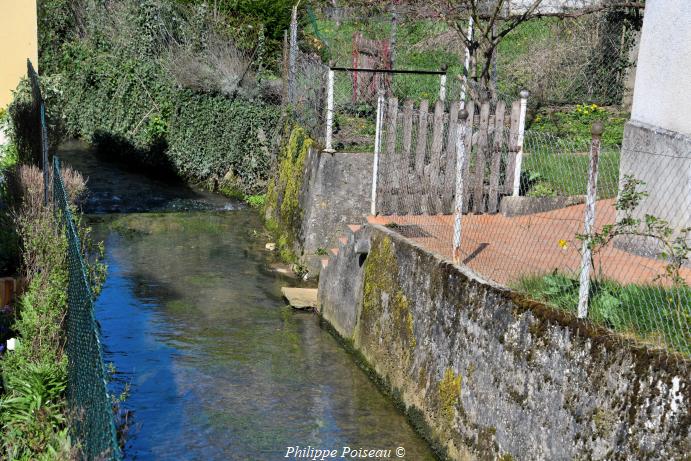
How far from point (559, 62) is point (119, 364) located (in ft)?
39.5

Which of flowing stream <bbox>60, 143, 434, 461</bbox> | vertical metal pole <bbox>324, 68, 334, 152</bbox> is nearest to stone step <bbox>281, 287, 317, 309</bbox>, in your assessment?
flowing stream <bbox>60, 143, 434, 461</bbox>

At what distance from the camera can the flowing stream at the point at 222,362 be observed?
26.9 feet

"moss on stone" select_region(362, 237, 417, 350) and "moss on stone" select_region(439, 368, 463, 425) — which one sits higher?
"moss on stone" select_region(362, 237, 417, 350)

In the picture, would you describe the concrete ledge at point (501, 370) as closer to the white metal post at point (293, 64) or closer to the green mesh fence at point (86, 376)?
the green mesh fence at point (86, 376)

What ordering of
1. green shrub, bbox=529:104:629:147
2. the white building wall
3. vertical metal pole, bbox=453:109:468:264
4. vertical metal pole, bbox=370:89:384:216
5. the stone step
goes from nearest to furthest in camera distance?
the white building wall
vertical metal pole, bbox=453:109:468:264
vertical metal pole, bbox=370:89:384:216
the stone step
green shrub, bbox=529:104:629:147

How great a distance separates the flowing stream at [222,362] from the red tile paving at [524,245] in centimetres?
172

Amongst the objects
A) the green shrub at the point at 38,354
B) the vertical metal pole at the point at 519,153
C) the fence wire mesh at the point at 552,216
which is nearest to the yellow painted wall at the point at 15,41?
the green shrub at the point at 38,354

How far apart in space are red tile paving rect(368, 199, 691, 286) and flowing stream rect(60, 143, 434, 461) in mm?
1716

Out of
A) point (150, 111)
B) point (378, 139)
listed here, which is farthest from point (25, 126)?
point (150, 111)

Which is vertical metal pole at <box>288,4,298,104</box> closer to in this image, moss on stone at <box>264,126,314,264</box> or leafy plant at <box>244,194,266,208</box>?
moss on stone at <box>264,126,314,264</box>

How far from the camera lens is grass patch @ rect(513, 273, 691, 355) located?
5.70 metres

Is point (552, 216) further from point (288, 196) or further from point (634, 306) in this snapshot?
point (288, 196)

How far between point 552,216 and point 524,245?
167 cm

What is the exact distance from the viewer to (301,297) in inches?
495
